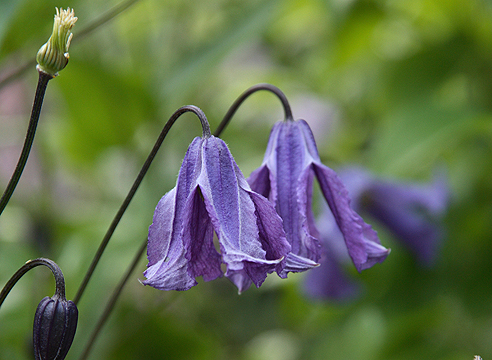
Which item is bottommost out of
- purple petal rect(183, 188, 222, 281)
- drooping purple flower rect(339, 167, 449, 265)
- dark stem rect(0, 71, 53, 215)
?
drooping purple flower rect(339, 167, 449, 265)

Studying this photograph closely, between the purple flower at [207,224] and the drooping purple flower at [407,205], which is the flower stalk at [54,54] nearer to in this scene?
the purple flower at [207,224]

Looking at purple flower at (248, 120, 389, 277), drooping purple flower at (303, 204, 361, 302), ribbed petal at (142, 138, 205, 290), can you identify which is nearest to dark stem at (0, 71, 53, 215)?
ribbed petal at (142, 138, 205, 290)

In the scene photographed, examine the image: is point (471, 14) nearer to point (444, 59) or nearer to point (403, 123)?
point (444, 59)

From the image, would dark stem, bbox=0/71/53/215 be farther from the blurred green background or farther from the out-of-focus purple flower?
the out-of-focus purple flower

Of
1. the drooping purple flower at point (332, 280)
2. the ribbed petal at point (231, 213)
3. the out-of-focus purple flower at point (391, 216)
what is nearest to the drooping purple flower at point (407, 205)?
the out-of-focus purple flower at point (391, 216)

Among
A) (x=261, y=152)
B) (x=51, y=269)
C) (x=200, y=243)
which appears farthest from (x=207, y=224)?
(x=261, y=152)

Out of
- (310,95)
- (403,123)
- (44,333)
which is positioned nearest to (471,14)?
(403,123)

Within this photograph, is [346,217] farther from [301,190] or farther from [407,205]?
[407,205]
